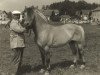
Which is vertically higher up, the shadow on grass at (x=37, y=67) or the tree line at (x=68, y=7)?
the shadow on grass at (x=37, y=67)

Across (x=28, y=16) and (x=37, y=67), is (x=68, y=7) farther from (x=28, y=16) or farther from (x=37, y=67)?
(x=28, y=16)

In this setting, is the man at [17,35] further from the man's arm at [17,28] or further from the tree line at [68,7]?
the tree line at [68,7]

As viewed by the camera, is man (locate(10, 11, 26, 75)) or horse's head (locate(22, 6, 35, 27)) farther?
horse's head (locate(22, 6, 35, 27))

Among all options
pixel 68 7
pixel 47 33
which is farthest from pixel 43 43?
pixel 68 7

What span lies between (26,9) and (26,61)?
11.3 feet

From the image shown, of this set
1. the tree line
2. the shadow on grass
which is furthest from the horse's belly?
the tree line

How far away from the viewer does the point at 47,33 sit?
10695mm

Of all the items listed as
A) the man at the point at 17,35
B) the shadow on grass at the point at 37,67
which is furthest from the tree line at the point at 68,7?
the man at the point at 17,35

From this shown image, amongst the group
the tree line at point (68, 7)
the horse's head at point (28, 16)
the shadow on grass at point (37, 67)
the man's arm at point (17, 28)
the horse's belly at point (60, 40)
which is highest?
the horse's head at point (28, 16)

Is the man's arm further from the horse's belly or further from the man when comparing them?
the horse's belly

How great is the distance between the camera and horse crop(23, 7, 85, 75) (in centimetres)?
1045

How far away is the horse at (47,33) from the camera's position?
1045cm

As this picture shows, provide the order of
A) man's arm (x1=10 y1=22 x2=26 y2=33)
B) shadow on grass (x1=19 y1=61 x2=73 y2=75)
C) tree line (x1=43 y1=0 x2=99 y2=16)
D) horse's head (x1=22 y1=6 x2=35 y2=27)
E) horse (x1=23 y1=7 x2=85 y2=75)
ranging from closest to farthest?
man's arm (x1=10 y1=22 x2=26 y2=33)
horse's head (x1=22 y1=6 x2=35 y2=27)
horse (x1=23 y1=7 x2=85 y2=75)
shadow on grass (x1=19 y1=61 x2=73 y2=75)
tree line (x1=43 y1=0 x2=99 y2=16)

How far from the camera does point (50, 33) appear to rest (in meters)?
10.8
